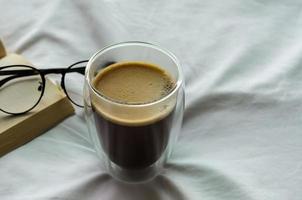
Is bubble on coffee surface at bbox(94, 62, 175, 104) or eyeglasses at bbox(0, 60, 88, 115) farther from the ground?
bubble on coffee surface at bbox(94, 62, 175, 104)

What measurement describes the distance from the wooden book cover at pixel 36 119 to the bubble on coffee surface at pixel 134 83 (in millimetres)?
83

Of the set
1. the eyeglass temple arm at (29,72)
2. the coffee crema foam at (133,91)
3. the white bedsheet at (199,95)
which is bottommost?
the white bedsheet at (199,95)

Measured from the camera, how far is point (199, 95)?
0.52m

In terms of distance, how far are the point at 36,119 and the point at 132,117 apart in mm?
129

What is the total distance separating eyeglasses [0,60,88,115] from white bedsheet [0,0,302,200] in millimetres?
31

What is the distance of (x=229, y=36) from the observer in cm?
59

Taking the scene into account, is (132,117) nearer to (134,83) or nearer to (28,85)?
(134,83)

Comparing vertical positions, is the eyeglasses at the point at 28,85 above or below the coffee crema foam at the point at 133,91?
below

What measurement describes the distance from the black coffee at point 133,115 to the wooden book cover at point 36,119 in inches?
3.0

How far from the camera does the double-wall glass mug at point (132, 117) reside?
1.31 feet

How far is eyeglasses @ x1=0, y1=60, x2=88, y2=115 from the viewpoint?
487 mm

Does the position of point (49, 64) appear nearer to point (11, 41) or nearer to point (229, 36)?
point (11, 41)

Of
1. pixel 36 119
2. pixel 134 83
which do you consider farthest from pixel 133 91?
pixel 36 119

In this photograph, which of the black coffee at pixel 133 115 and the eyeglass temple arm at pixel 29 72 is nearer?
the black coffee at pixel 133 115
